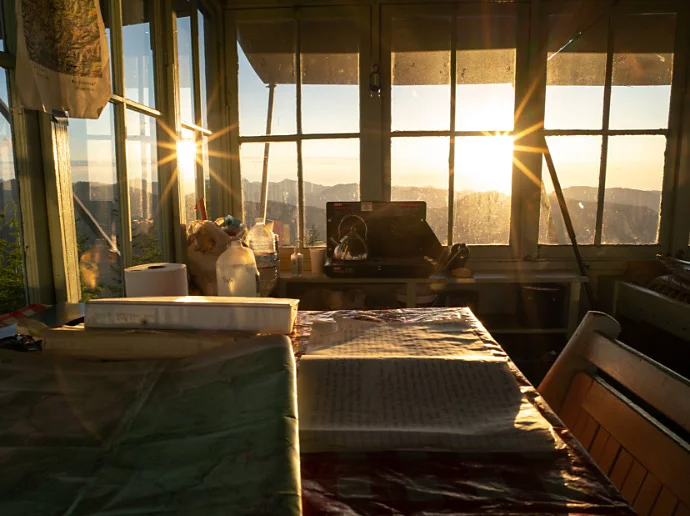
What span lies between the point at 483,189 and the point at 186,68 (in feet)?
5.56

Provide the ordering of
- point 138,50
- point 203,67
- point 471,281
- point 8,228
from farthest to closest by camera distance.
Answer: point 203,67 < point 471,281 < point 138,50 < point 8,228

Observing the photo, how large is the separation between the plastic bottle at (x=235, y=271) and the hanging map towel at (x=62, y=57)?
50cm

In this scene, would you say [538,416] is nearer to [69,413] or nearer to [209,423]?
[209,423]

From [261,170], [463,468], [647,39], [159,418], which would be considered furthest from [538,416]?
[647,39]

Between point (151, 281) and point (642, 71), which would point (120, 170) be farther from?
point (642, 71)

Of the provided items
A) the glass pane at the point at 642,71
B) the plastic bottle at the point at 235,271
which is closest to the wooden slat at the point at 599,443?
the plastic bottle at the point at 235,271

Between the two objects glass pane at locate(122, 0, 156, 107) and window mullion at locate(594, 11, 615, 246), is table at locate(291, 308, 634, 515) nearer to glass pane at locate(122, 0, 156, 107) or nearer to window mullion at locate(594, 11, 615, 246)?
glass pane at locate(122, 0, 156, 107)

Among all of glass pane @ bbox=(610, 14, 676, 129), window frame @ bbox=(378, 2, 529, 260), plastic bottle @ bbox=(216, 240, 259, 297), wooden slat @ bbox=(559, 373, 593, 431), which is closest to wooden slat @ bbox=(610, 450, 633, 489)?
wooden slat @ bbox=(559, 373, 593, 431)

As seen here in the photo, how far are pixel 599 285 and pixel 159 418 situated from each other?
9.17 ft

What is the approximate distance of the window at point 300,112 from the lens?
2.62m

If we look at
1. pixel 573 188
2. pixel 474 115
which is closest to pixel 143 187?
pixel 474 115

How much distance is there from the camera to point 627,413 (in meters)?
0.65

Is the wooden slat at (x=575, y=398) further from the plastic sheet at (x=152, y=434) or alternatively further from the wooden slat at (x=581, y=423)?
the plastic sheet at (x=152, y=434)

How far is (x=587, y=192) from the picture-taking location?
2678mm
